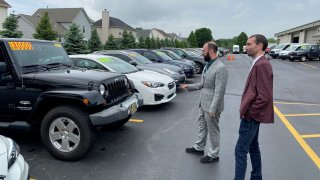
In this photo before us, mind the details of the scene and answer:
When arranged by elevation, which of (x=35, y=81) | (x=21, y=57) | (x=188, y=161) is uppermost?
(x=21, y=57)

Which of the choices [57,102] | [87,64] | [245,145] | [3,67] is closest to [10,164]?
[57,102]

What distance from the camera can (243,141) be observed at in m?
3.45

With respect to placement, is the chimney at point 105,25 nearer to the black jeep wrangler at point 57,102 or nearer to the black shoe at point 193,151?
the black jeep wrangler at point 57,102

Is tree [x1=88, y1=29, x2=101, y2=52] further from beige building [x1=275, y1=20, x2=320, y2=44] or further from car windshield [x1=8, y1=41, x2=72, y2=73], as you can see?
beige building [x1=275, y1=20, x2=320, y2=44]

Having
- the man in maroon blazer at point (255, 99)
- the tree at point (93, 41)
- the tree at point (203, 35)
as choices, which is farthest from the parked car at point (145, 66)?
the tree at point (203, 35)

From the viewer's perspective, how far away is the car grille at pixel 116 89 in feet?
15.7

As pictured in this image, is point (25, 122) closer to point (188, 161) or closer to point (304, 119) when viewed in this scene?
point (188, 161)

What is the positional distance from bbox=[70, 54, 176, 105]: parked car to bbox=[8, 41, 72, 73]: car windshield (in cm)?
187

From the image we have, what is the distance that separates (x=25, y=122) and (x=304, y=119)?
6.46 meters

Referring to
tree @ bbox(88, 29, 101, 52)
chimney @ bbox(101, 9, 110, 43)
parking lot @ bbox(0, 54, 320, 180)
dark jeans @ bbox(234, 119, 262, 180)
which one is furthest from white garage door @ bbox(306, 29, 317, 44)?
dark jeans @ bbox(234, 119, 262, 180)

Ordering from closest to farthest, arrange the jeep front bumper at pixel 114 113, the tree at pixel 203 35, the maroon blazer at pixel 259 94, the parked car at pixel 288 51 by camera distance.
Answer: the maroon blazer at pixel 259 94 < the jeep front bumper at pixel 114 113 < the parked car at pixel 288 51 < the tree at pixel 203 35

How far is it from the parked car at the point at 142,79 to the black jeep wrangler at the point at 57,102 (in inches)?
104

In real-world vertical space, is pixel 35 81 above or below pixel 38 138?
above

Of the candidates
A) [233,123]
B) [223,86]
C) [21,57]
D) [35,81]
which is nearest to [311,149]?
[233,123]
